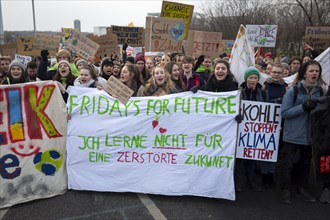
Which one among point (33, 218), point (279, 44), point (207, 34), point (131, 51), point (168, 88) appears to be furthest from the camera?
point (279, 44)

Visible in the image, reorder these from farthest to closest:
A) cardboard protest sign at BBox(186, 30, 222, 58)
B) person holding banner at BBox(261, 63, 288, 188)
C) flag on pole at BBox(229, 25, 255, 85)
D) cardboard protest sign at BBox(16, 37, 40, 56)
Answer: cardboard protest sign at BBox(16, 37, 40, 56)
cardboard protest sign at BBox(186, 30, 222, 58)
flag on pole at BBox(229, 25, 255, 85)
person holding banner at BBox(261, 63, 288, 188)

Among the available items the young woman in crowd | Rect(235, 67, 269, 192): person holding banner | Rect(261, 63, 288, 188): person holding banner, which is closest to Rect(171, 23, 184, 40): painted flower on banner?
Rect(261, 63, 288, 188): person holding banner

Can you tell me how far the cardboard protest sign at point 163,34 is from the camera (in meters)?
6.70

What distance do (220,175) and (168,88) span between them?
4.39ft

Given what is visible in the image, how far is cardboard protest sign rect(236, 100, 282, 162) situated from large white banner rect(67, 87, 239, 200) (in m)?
0.31

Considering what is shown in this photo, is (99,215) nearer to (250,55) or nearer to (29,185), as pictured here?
(29,185)

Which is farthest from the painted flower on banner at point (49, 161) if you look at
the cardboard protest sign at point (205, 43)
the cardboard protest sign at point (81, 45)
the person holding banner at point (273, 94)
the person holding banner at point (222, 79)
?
the cardboard protest sign at point (205, 43)

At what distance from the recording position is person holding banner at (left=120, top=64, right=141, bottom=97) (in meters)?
4.63

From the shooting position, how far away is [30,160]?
3.72 meters

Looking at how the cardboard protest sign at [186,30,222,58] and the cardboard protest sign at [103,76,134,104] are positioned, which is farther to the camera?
the cardboard protest sign at [186,30,222,58]

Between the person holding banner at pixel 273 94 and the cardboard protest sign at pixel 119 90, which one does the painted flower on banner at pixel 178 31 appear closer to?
the person holding banner at pixel 273 94

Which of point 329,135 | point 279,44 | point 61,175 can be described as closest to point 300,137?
point 329,135

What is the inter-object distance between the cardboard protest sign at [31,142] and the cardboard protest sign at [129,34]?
508 cm

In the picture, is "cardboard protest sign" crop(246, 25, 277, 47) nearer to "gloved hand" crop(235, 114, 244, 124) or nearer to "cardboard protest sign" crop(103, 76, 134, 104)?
"gloved hand" crop(235, 114, 244, 124)
